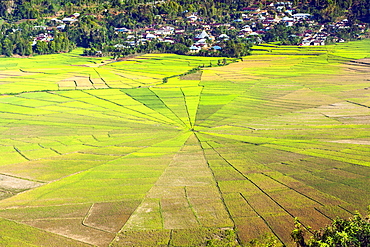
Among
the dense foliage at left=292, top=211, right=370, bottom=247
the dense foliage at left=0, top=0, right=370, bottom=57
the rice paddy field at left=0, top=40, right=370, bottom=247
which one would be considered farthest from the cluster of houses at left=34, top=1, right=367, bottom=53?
the dense foliage at left=292, top=211, right=370, bottom=247

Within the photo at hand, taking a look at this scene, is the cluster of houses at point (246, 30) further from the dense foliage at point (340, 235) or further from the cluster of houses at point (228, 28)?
the dense foliage at point (340, 235)

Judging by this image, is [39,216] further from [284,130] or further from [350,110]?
[350,110]

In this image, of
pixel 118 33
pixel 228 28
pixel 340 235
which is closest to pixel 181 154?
pixel 340 235

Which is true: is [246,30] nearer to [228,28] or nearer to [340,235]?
[228,28]

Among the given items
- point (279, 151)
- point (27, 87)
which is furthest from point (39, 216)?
point (27, 87)

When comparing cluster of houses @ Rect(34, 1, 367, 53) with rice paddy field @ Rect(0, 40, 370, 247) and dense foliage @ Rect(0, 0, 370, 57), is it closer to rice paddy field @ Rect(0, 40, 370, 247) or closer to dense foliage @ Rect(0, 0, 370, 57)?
dense foliage @ Rect(0, 0, 370, 57)

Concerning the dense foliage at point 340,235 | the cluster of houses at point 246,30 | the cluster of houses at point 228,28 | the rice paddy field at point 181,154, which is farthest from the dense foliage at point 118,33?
the dense foliage at point 340,235
